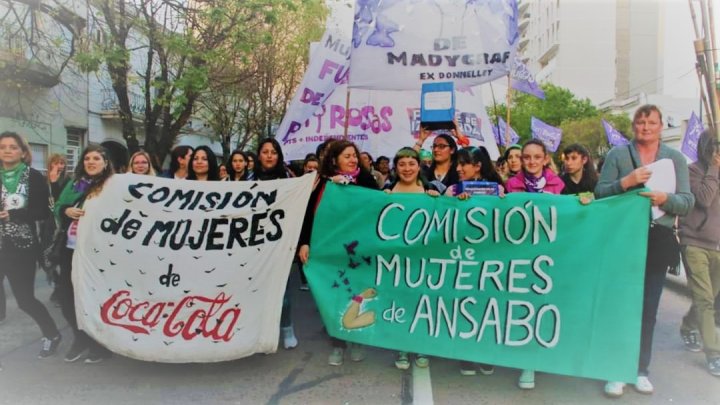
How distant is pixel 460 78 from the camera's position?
602 cm

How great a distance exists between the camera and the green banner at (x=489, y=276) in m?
3.60

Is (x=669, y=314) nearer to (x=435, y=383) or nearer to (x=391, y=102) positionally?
(x=435, y=383)

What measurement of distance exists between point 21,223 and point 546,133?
36.1 feet

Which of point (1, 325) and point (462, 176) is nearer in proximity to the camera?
point (462, 176)

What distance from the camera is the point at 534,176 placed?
4.39 metres

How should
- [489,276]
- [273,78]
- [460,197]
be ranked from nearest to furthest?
[489,276] < [460,197] < [273,78]

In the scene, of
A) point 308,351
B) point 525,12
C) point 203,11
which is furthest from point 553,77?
point 308,351

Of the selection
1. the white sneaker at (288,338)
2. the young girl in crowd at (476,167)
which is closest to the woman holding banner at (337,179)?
the white sneaker at (288,338)

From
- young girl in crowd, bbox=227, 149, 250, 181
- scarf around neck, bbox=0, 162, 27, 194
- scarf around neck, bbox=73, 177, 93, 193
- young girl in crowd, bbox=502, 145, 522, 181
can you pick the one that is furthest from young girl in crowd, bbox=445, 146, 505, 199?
scarf around neck, bbox=0, 162, 27, 194

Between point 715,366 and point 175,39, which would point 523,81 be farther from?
point 175,39

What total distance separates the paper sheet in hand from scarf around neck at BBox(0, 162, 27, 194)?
4.70 meters

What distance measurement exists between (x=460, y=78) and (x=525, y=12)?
78093 mm

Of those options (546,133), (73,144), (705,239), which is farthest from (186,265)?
(73,144)

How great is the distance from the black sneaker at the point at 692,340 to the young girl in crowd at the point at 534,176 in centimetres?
165
